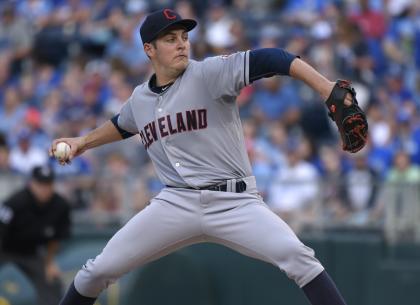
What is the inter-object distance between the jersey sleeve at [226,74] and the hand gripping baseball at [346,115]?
56cm

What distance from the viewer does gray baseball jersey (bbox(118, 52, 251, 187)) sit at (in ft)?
20.9

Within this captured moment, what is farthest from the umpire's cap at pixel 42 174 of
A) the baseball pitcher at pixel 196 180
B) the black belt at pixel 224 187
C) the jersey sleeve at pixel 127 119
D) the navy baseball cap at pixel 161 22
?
the black belt at pixel 224 187

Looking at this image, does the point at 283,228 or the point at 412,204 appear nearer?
the point at 283,228

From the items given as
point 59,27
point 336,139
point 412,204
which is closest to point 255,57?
point 412,204

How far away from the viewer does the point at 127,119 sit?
6.91 m

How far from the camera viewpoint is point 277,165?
484 inches

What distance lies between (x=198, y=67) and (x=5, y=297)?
4.91 meters

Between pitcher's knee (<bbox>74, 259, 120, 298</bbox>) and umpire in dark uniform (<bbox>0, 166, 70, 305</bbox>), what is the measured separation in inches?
147

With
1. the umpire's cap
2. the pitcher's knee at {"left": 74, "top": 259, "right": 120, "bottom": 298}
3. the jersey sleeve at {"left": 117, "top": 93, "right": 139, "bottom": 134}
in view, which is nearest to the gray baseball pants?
the pitcher's knee at {"left": 74, "top": 259, "right": 120, "bottom": 298}

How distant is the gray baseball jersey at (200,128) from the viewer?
637 cm

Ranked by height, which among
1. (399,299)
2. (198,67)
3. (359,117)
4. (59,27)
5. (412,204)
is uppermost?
(59,27)

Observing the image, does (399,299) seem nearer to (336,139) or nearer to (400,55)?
(336,139)

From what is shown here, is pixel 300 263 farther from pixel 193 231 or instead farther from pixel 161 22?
pixel 161 22

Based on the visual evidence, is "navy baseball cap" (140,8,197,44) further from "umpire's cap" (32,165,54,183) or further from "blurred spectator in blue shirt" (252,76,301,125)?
"blurred spectator in blue shirt" (252,76,301,125)
